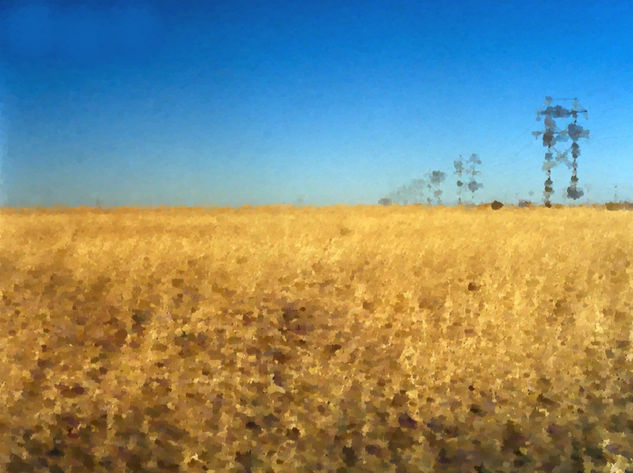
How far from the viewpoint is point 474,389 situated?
5.36 m

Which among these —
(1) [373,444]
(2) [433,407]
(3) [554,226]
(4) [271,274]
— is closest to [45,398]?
(1) [373,444]

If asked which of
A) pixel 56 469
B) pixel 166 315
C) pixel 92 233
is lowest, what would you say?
pixel 56 469

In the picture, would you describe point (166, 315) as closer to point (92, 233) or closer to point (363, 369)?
point (363, 369)

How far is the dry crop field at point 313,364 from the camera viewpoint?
4.13 m

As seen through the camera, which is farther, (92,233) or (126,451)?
(92,233)

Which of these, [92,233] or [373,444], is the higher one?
[92,233]

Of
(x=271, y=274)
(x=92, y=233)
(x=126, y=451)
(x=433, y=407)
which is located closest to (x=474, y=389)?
(x=433, y=407)

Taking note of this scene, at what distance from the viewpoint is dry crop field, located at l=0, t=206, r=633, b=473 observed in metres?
4.13

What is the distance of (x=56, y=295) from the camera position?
9.44m

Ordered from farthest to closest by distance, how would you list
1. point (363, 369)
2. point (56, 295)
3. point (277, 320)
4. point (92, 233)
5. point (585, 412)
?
point (92, 233), point (56, 295), point (277, 320), point (363, 369), point (585, 412)

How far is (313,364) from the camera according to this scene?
616cm

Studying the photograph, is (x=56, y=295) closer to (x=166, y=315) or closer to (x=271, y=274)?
(x=166, y=315)

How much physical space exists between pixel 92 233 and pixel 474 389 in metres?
17.3

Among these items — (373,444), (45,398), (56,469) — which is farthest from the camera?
(45,398)
